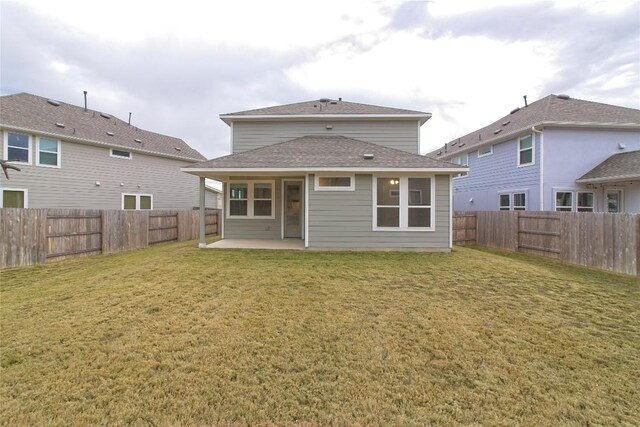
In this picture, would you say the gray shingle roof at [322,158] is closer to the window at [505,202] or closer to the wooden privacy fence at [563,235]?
the wooden privacy fence at [563,235]

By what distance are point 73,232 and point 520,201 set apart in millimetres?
18291

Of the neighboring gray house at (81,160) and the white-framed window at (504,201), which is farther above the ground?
the neighboring gray house at (81,160)

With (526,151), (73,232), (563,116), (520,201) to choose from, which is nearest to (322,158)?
(73,232)

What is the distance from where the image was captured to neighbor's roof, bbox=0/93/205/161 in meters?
12.8

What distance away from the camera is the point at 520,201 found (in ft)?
45.5

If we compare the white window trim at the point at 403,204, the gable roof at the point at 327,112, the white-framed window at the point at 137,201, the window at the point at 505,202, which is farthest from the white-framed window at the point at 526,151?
the white-framed window at the point at 137,201

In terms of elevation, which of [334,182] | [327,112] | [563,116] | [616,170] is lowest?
[334,182]

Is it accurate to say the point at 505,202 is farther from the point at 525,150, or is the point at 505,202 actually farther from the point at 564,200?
the point at 525,150

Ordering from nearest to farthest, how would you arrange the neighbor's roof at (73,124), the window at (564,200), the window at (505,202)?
1. the window at (564,200)
2. the neighbor's roof at (73,124)
3. the window at (505,202)

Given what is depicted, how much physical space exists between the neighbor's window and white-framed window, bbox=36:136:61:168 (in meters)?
22.3

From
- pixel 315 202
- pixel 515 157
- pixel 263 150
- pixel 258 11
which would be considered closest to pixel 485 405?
pixel 315 202

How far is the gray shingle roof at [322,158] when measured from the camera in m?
9.28

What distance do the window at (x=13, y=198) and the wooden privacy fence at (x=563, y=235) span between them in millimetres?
19030

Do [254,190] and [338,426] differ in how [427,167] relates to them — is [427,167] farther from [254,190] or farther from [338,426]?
[338,426]
